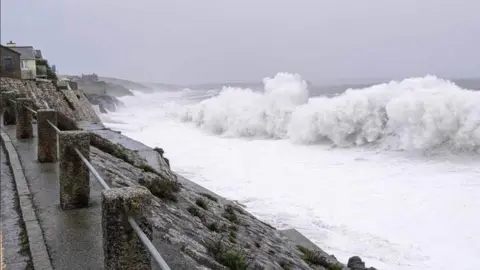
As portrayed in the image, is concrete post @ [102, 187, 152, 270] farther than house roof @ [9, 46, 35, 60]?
No

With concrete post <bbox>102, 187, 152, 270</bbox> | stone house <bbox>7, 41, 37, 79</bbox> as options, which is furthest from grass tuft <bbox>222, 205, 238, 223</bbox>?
stone house <bbox>7, 41, 37, 79</bbox>

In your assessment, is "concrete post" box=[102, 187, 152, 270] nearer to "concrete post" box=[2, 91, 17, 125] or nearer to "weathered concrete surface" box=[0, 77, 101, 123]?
"concrete post" box=[2, 91, 17, 125]

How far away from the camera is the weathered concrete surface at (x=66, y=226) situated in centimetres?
361

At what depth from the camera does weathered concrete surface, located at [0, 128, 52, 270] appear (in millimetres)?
3564

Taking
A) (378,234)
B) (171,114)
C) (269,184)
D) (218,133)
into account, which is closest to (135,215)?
(378,234)

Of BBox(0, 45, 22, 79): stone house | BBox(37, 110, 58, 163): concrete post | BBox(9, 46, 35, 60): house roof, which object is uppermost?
BBox(9, 46, 35, 60): house roof

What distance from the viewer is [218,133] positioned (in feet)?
84.6

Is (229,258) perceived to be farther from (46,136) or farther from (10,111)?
(10,111)

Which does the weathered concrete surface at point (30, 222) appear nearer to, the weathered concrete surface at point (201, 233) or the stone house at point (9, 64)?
the weathered concrete surface at point (201, 233)

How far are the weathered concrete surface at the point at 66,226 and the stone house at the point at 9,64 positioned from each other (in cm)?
2286

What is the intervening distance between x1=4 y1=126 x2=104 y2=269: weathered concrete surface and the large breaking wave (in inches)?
516

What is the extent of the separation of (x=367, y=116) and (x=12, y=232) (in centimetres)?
1684

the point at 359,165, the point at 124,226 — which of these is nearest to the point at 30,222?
the point at 124,226

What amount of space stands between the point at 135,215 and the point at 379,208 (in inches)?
330
